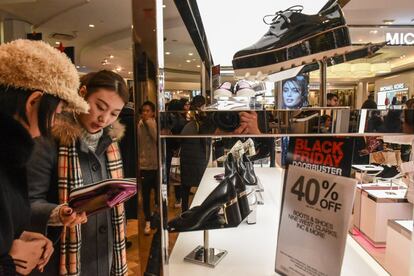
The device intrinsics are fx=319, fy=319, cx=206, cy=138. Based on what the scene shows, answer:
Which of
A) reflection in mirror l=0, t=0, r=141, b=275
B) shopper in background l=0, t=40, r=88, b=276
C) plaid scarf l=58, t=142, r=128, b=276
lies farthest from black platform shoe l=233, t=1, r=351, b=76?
plaid scarf l=58, t=142, r=128, b=276

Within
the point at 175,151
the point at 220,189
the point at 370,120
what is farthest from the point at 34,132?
the point at 175,151

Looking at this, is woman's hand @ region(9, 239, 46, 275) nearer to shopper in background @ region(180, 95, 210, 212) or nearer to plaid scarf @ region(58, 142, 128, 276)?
plaid scarf @ region(58, 142, 128, 276)

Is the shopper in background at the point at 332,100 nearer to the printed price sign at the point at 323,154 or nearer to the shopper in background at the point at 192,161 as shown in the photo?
the printed price sign at the point at 323,154

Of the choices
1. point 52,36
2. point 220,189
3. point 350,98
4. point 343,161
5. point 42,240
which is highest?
point 52,36

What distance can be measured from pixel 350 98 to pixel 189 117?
1.69 ft

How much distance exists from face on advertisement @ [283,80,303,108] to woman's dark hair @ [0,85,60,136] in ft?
2.01

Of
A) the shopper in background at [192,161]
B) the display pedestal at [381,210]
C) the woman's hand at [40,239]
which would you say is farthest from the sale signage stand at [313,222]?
the display pedestal at [381,210]

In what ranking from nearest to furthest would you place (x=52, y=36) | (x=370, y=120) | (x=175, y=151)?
(x=370, y=120) → (x=175, y=151) → (x=52, y=36)

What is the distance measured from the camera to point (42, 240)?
93 cm

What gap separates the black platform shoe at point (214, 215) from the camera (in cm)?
73

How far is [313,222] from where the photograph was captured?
1.90 feet

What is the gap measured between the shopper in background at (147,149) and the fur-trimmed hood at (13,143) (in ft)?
1.26

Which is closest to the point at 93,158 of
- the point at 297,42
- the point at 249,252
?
the point at 249,252

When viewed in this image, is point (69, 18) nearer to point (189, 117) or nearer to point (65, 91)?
point (65, 91)
